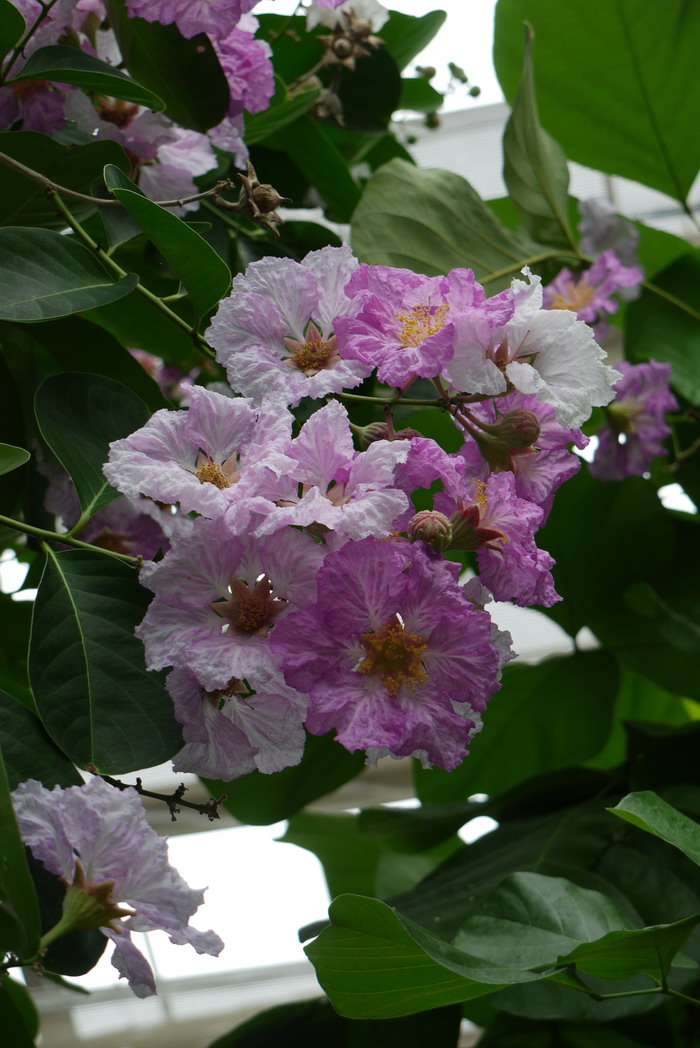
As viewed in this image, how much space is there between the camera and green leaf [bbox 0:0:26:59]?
1.28 feet

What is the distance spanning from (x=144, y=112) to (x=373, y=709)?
12.4 inches

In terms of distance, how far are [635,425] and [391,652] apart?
1.33 ft

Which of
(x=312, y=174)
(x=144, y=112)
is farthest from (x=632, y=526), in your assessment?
(x=144, y=112)

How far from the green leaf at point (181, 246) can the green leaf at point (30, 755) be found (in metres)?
0.16

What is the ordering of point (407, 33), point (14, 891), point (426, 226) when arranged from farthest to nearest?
point (407, 33) < point (426, 226) < point (14, 891)

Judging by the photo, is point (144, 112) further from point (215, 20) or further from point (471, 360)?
point (471, 360)

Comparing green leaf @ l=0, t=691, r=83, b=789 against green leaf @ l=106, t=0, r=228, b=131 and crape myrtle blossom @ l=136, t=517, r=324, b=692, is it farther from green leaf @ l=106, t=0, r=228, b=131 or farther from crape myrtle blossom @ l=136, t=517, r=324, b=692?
green leaf @ l=106, t=0, r=228, b=131

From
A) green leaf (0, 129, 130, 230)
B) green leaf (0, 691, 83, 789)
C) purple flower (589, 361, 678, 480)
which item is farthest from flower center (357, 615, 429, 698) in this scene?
purple flower (589, 361, 678, 480)

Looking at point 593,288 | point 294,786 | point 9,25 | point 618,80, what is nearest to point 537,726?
point 294,786

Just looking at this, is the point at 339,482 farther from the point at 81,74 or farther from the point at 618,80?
the point at 618,80

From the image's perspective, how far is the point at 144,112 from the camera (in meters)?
0.49

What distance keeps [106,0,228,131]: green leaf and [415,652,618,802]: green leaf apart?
461mm

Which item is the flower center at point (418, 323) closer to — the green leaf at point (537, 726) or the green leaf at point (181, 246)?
the green leaf at point (181, 246)

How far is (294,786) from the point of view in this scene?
66 centimetres
